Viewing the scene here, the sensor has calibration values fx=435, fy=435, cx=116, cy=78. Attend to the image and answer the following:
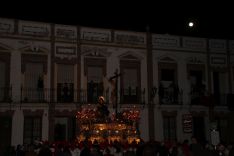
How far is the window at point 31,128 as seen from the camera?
1016 inches

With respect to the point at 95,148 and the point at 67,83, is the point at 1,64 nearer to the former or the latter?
the point at 67,83

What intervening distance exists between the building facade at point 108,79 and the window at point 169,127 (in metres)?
0.07

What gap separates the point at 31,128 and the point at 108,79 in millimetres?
5773

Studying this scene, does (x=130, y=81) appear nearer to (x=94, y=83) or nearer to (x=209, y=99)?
(x=94, y=83)

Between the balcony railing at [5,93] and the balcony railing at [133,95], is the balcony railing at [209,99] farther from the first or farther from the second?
the balcony railing at [5,93]

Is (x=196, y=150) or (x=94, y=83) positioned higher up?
(x=94, y=83)

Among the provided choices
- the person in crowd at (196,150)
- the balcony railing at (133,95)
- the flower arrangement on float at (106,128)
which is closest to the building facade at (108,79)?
the balcony railing at (133,95)

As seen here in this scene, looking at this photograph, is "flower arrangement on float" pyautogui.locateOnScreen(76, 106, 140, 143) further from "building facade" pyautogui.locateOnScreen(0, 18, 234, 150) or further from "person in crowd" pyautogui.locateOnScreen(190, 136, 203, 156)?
"person in crowd" pyautogui.locateOnScreen(190, 136, 203, 156)

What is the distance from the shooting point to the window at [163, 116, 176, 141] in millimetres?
28984

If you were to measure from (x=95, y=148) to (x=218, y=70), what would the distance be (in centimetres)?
1775

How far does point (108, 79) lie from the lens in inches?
1101

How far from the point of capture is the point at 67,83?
2736cm

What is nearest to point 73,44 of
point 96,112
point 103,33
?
point 103,33

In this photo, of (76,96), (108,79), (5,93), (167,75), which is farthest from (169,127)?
(5,93)
